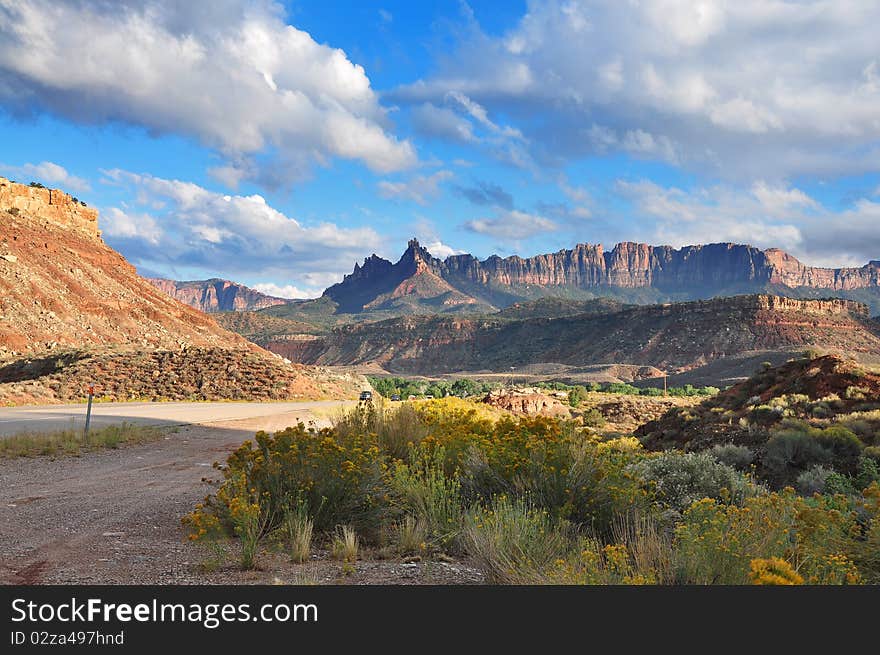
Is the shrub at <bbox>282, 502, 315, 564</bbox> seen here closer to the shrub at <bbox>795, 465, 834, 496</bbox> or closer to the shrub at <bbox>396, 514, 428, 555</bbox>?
the shrub at <bbox>396, 514, 428, 555</bbox>

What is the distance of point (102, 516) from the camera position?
759cm

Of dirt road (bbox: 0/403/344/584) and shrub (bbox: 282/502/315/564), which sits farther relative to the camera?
shrub (bbox: 282/502/315/564)

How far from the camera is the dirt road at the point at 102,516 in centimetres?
536

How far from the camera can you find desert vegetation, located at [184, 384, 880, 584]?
4277 millimetres

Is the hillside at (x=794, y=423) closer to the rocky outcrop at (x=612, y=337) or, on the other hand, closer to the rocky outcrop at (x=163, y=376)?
the rocky outcrop at (x=163, y=376)

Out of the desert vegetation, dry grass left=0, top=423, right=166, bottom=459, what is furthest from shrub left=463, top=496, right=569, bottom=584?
dry grass left=0, top=423, right=166, bottom=459

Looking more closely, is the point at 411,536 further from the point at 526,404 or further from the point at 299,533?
the point at 526,404

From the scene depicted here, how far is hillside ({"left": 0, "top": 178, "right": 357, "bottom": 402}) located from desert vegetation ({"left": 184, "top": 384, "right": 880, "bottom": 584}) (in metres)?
27.3

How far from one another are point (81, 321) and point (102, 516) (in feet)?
171

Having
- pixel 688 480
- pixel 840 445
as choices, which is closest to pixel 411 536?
pixel 688 480

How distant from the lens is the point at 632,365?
332 ft
